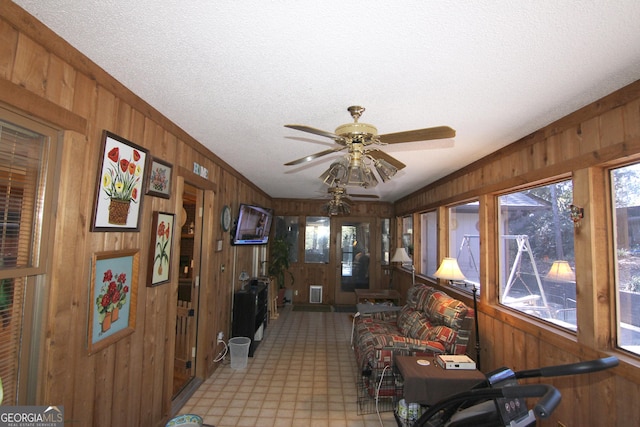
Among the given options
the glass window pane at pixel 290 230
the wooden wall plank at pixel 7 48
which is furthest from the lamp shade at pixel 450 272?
the glass window pane at pixel 290 230

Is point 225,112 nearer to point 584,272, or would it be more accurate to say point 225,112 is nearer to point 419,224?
point 584,272

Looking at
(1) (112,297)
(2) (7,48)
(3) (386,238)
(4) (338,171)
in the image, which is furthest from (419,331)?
(3) (386,238)

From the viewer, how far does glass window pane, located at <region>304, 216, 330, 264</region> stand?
730cm

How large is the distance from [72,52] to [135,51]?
0.28 m

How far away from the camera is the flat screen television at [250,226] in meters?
4.20

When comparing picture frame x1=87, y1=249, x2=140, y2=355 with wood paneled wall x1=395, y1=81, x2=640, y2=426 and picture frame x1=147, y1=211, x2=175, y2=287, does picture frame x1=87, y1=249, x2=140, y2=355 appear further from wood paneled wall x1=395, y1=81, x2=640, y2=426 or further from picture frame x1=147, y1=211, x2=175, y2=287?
wood paneled wall x1=395, y1=81, x2=640, y2=426

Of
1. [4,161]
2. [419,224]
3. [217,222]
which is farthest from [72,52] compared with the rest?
[419,224]

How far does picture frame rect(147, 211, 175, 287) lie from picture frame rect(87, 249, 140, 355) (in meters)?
0.15

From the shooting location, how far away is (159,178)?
7.41 ft

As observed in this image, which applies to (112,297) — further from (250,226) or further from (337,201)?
(337,201)

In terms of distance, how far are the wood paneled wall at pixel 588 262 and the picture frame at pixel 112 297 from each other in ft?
9.54

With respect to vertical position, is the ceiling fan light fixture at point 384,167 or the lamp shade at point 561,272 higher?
the ceiling fan light fixture at point 384,167

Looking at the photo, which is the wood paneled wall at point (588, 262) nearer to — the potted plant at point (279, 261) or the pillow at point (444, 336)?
the pillow at point (444, 336)

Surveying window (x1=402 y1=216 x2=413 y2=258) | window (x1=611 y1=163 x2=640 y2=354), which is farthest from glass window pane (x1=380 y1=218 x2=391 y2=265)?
window (x1=611 y1=163 x2=640 y2=354)
